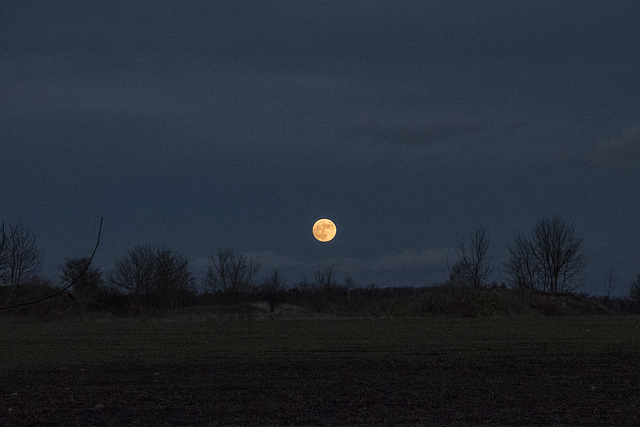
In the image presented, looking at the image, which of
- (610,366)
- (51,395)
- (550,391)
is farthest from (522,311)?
(51,395)

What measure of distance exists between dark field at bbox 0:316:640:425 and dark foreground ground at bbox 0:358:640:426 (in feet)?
0.07

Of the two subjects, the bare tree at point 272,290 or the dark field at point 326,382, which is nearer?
the dark field at point 326,382

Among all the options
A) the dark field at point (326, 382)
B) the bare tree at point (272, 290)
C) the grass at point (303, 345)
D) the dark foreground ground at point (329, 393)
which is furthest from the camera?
the bare tree at point (272, 290)

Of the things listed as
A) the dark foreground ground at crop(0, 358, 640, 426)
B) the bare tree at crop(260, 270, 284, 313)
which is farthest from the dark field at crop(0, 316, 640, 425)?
the bare tree at crop(260, 270, 284, 313)

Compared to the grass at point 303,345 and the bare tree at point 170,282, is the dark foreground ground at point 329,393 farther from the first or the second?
the bare tree at point 170,282

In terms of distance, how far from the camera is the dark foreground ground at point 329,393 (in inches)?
333

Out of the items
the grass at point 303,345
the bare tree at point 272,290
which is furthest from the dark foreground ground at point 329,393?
the bare tree at point 272,290

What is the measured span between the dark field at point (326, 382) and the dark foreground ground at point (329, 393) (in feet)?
0.07

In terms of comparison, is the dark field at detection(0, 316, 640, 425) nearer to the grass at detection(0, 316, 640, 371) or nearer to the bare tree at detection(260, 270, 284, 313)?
the grass at detection(0, 316, 640, 371)

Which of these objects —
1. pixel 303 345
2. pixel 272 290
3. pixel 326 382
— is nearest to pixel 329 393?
pixel 326 382

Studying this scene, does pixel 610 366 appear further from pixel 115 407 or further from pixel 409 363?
pixel 115 407

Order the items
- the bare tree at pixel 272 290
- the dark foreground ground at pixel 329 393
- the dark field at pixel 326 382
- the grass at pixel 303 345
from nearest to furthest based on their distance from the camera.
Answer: the dark foreground ground at pixel 329 393 < the dark field at pixel 326 382 < the grass at pixel 303 345 < the bare tree at pixel 272 290

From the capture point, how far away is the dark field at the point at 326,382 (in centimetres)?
863

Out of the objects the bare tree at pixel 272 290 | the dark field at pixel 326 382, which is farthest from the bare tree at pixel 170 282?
the dark field at pixel 326 382
